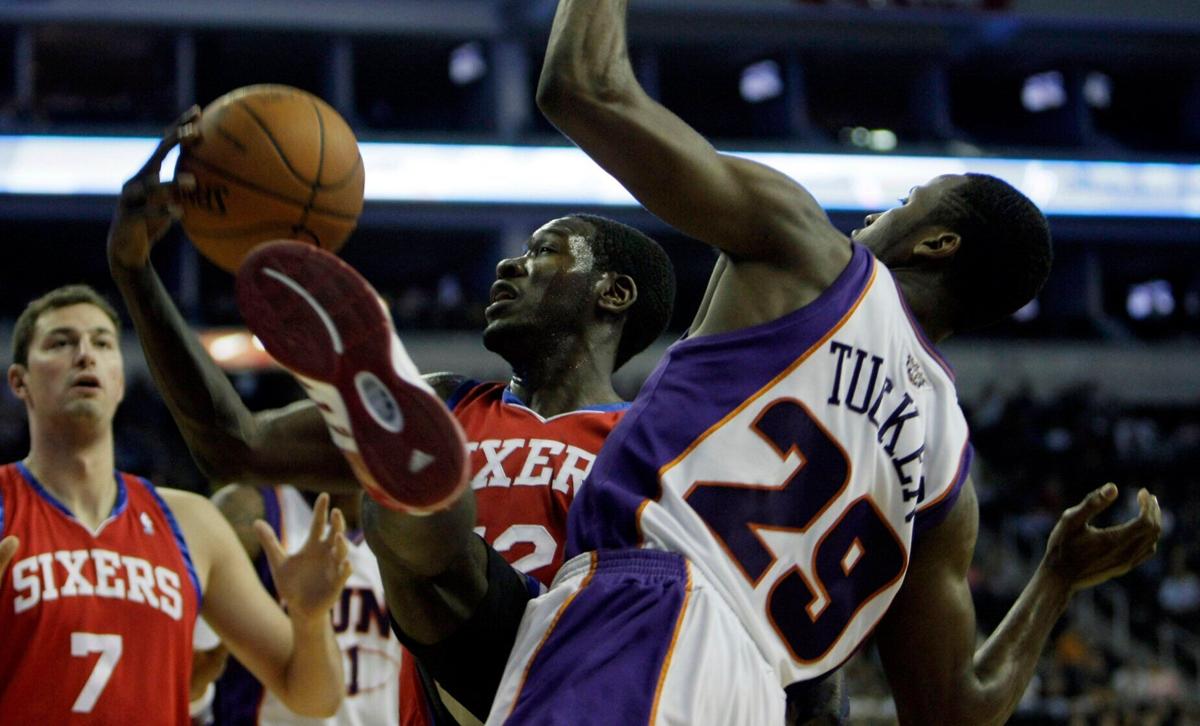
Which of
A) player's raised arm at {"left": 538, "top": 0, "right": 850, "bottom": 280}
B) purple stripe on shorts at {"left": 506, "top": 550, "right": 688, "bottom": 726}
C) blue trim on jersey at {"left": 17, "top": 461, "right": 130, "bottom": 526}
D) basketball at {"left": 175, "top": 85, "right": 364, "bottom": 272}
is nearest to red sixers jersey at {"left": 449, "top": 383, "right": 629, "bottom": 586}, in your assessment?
basketball at {"left": 175, "top": 85, "right": 364, "bottom": 272}

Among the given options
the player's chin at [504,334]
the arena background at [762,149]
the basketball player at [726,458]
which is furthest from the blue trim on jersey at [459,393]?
the arena background at [762,149]

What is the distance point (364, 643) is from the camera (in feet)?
17.9

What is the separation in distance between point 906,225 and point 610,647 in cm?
112

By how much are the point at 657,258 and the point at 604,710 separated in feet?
5.97

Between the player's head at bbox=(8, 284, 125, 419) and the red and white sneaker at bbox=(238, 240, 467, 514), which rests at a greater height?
the red and white sneaker at bbox=(238, 240, 467, 514)

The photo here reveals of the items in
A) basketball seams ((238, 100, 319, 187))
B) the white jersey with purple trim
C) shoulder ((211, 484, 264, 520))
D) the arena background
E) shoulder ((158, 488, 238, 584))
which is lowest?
the arena background

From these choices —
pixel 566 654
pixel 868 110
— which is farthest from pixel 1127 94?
pixel 566 654

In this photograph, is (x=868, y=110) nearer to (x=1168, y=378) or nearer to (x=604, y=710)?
(x=1168, y=378)

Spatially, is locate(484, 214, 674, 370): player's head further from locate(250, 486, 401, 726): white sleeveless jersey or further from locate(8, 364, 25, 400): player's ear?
locate(250, 486, 401, 726): white sleeveless jersey

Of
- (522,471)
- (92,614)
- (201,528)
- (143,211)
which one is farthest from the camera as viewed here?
(201,528)

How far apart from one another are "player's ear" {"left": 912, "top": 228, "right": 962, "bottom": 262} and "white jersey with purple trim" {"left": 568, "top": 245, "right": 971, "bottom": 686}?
0.28 metres

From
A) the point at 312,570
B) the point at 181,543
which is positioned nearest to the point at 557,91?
the point at 312,570

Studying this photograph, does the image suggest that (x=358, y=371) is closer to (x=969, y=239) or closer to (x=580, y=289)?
(x=969, y=239)

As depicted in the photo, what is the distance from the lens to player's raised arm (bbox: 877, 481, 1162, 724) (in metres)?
3.04
